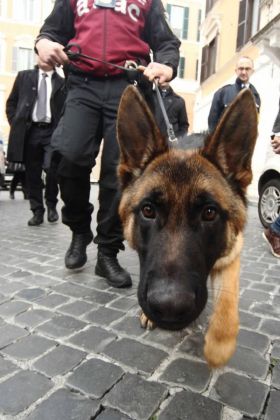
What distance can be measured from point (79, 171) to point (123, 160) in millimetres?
969

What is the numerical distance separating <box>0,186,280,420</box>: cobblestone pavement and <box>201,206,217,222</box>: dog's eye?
2.56 ft

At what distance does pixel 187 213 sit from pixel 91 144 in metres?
1.66

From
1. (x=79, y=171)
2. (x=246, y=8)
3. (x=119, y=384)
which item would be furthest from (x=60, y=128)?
(x=246, y=8)

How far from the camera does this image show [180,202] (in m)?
2.02

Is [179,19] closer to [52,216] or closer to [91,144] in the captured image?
[52,216]

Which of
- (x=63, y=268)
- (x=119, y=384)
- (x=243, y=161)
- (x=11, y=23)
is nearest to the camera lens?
(x=119, y=384)

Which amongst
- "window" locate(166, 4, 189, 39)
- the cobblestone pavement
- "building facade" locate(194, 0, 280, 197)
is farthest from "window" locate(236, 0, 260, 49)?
"window" locate(166, 4, 189, 39)

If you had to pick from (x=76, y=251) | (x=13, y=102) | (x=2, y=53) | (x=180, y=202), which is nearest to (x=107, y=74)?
(x=76, y=251)

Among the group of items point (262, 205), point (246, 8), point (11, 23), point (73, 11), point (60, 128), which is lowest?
point (262, 205)

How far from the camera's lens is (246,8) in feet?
54.0

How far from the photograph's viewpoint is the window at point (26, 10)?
109 ft

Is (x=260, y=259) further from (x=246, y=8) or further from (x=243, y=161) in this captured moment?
(x=246, y=8)

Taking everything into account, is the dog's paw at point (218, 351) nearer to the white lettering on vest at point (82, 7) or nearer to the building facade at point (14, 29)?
the white lettering on vest at point (82, 7)

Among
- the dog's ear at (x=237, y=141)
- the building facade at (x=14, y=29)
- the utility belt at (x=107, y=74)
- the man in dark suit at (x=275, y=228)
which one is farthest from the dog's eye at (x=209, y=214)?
the building facade at (x=14, y=29)
